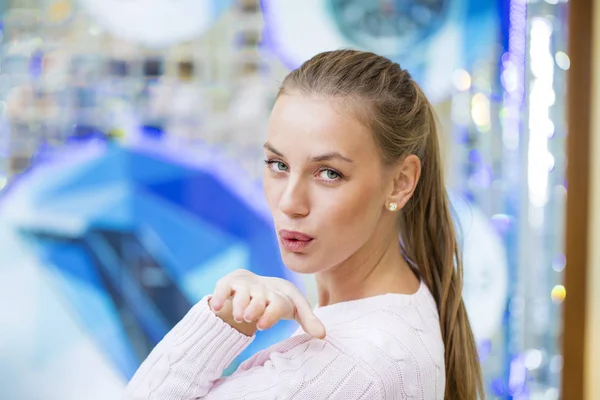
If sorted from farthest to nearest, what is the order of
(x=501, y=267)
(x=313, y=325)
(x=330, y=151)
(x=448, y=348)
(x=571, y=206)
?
(x=501, y=267), (x=571, y=206), (x=448, y=348), (x=330, y=151), (x=313, y=325)

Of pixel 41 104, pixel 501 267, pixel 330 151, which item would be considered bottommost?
pixel 501 267

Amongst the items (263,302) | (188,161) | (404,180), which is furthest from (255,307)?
(188,161)

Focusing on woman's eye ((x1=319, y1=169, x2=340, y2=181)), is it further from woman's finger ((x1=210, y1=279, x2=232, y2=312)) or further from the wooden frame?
the wooden frame

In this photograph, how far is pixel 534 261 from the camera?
3111 millimetres

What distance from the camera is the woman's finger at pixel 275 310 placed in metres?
0.84

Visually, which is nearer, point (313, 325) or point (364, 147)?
point (313, 325)

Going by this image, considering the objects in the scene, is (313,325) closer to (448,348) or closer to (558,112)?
(448,348)

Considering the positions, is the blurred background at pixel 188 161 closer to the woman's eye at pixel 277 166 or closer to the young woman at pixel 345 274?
the young woman at pixel 345 274

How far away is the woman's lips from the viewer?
3.36ft

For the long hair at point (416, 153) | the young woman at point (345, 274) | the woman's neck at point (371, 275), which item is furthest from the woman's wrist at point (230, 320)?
the long hair at point (416, 153)

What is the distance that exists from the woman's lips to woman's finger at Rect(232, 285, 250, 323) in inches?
6.6

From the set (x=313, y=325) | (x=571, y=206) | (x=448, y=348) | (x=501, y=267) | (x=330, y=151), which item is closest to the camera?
(x=313, y=325)

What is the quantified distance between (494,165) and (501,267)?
1.54 ft

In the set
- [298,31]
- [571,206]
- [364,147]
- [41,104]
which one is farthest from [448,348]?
[41,104]
